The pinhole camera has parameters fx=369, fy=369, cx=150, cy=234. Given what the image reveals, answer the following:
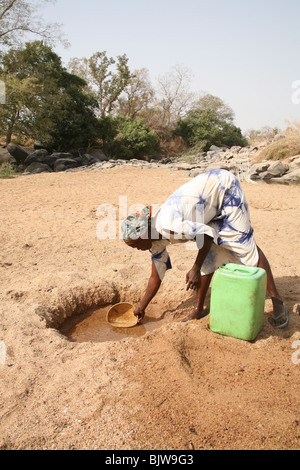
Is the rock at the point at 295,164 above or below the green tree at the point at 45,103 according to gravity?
below

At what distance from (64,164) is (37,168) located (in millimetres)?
1470

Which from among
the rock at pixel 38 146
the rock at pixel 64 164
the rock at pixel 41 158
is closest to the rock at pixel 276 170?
the rock at pixel 64 164

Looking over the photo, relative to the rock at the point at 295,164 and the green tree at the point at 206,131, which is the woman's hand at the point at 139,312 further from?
the green tree at the point at 206,131

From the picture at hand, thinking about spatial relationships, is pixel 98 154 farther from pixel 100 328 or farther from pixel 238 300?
pixel 238 300

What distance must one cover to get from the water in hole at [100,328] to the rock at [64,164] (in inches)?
446

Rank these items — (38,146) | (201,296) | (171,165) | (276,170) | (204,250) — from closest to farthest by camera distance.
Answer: (204,250) → (201,296) → (276,170) → (171,165) → (38,146)

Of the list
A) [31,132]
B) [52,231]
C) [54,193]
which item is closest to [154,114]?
[31,132]

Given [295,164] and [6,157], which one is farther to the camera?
[6,157]

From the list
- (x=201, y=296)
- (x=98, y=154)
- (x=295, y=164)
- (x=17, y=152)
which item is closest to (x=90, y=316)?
(x=201, y=296)

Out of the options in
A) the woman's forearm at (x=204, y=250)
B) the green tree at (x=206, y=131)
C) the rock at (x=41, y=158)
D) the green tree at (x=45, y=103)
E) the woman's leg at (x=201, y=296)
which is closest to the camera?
the woman's forearm at (x=204, y=250)

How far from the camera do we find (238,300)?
242cm

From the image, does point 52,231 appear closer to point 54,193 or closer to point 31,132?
point 54,193

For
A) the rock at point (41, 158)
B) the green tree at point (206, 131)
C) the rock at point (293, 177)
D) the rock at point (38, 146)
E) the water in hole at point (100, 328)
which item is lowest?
the water in hole at point (100, 328)

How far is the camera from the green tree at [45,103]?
14.5 m
